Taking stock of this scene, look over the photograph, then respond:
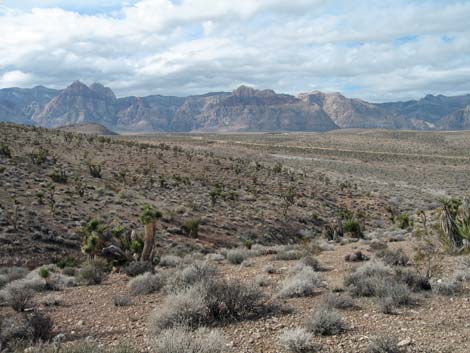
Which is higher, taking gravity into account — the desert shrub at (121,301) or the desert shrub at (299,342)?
the desert shrub at (299,342)

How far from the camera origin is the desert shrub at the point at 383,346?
6523mm

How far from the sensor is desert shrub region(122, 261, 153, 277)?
1344 cm

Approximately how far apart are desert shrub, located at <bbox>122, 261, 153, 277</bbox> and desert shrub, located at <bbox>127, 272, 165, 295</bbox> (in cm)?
170

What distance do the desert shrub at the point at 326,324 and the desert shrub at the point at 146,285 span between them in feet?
15.9

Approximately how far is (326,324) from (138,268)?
7.53m

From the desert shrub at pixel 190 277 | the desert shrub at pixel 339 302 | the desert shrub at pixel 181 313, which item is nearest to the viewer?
the desert shrub at pixel 181 313

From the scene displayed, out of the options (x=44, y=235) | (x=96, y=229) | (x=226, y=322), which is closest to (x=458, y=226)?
(x=226, y=322)

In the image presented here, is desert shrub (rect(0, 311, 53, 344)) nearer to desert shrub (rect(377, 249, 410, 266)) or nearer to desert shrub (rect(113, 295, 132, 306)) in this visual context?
desert shrub (rect(113, 295, 132, 306))

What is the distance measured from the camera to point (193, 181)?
125 ft

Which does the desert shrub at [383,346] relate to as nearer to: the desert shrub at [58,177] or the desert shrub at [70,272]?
the desert shrub at [70,272]

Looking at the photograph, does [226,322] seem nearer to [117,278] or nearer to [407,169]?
[117,278]

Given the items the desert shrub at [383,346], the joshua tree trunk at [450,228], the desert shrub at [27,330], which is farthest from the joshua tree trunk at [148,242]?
the joshua tree trunk at [450,228]

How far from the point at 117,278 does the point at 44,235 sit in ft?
28.0

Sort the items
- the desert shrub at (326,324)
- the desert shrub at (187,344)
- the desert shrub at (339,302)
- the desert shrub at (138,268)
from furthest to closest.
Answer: the desert shrub at (138,268), the desert shrub at (339,302), the desert shrub at (326,324), the desert shrub at (187,344)
